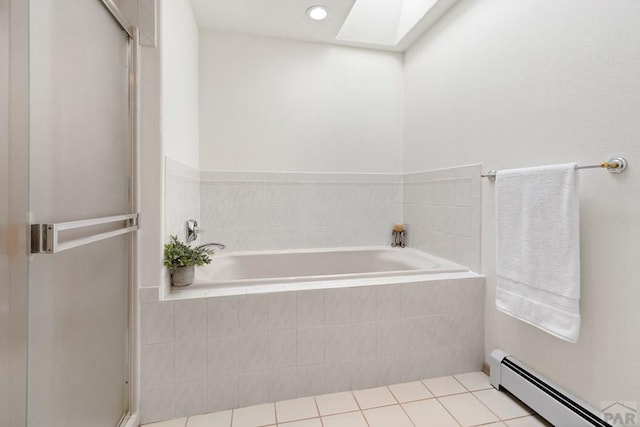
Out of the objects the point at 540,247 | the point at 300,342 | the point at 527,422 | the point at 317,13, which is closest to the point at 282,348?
the point at 300,342

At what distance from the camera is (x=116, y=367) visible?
1.30 metres

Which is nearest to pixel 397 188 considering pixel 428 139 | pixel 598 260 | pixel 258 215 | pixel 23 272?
pixel 428 139

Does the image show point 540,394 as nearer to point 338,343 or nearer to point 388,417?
point 388,417

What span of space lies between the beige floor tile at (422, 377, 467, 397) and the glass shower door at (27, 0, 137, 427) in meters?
1.53

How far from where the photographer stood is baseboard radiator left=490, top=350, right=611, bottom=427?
1273mm

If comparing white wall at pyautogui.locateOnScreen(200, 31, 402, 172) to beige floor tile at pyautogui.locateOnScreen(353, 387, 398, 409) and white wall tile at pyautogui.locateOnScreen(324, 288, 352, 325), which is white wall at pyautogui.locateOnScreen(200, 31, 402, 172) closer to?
white wall tile at pyautogui.locateOnScreen(324, 288, 352, 325)

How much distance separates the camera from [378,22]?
104 inches

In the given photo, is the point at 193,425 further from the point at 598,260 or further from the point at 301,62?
the point at 301,62

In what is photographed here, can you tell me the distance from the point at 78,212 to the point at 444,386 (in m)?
1.90

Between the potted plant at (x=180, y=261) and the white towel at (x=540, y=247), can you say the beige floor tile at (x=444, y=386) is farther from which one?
the potted plant at (x=180, y=261)

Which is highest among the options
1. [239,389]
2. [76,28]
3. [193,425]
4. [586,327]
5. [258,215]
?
[76,28]

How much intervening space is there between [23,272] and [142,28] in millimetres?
1204

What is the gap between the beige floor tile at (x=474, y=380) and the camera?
1718mm

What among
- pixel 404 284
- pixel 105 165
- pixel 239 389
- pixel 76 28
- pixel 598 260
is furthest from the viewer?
pixel 404 284
